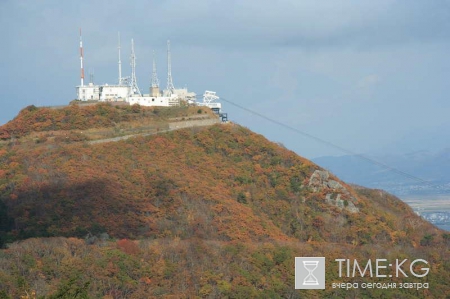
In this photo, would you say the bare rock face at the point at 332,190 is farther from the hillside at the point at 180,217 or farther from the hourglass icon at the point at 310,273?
the hourglass icon at the point at 310,273

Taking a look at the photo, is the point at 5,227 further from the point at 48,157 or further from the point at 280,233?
the point at 280,233

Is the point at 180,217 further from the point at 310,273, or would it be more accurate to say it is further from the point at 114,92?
the point at 114,92

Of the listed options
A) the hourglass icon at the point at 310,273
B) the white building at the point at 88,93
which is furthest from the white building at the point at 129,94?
the hourglass icon at the point at 310,273

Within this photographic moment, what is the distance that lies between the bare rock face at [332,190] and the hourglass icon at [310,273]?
12.1m

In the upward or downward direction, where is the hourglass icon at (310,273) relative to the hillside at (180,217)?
downward

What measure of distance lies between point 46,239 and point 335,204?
2279cm

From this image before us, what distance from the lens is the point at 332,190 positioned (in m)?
69.4

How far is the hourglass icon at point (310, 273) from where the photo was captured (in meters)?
55.2

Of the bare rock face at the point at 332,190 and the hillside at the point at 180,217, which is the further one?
the bare rock face at the point at 332,190

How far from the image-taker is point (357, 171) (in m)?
200

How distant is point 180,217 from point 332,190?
44.6ft

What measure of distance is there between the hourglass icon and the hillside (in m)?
0.85

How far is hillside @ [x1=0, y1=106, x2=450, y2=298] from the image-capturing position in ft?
171

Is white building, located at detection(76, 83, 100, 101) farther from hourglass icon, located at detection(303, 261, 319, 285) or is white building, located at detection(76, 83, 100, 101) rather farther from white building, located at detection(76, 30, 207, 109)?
hourglass icon, located at detection(303, 261, 319, 285)
